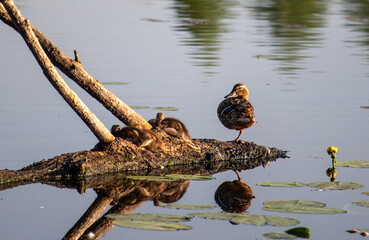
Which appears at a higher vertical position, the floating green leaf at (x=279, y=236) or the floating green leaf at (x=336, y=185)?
the floating green leaf at (x=279, y=236)

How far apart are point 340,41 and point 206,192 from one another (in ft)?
44.3

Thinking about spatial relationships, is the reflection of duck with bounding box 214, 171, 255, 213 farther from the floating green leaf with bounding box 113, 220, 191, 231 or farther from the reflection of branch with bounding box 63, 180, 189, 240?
the floating green leaf with bounding box 113, 220, 191, 231

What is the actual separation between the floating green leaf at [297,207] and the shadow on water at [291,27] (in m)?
8.55

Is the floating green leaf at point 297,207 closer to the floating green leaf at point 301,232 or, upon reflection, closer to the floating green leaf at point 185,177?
the floating green leaf at point 301,232

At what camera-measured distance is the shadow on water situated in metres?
17.1

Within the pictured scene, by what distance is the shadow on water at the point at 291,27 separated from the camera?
17.1 metres

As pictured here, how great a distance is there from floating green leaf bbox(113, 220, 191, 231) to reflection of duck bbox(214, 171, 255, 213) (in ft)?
2.92

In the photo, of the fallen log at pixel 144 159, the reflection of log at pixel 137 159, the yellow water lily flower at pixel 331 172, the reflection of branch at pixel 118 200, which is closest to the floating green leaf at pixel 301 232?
the reflection of branch at pixel 118 200

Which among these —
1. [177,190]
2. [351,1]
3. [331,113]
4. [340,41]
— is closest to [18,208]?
[177,190]

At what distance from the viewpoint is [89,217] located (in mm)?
6508

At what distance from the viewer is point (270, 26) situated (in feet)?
76.9

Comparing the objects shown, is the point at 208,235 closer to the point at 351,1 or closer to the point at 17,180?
the point at 17,180

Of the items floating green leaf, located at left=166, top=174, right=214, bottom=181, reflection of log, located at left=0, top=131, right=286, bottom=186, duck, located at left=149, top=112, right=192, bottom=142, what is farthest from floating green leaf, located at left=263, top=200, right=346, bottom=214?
duck, located at left=149, top=112, right=192, bottom=142

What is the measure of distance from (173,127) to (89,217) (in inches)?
100
